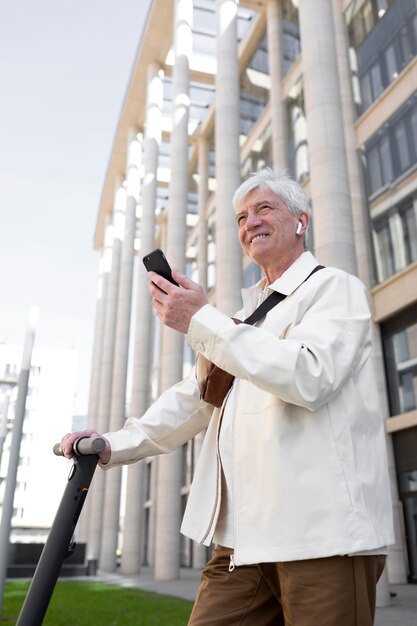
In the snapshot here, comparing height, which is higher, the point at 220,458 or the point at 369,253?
the point at 369,253

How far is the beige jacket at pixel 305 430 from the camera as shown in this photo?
Answer: 67.7 inches

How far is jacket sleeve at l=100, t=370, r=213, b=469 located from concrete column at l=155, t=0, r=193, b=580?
759 inches

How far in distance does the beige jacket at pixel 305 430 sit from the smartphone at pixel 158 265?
0.53 feet

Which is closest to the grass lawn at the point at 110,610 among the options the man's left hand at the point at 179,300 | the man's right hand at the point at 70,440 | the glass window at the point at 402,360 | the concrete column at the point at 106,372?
the man's right hand at the point at 70,440

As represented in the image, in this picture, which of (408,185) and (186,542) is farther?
(186,542)

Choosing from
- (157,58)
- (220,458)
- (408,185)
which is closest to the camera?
(220,458)

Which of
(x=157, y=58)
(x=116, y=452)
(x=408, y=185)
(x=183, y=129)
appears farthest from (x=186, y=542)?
(x=116, y=452)

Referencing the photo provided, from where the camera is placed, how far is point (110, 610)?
1068 centimetres

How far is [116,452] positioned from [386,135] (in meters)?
17.6

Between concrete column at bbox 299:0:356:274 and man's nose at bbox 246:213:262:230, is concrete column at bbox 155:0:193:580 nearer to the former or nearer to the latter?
concrete column at bbox 299:0:356:274

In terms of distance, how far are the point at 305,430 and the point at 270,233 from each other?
83 cm

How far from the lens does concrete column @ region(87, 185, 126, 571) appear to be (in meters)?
33.8

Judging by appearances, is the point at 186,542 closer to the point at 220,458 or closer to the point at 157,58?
the point at 157,58

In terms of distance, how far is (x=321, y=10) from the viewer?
14172mm
